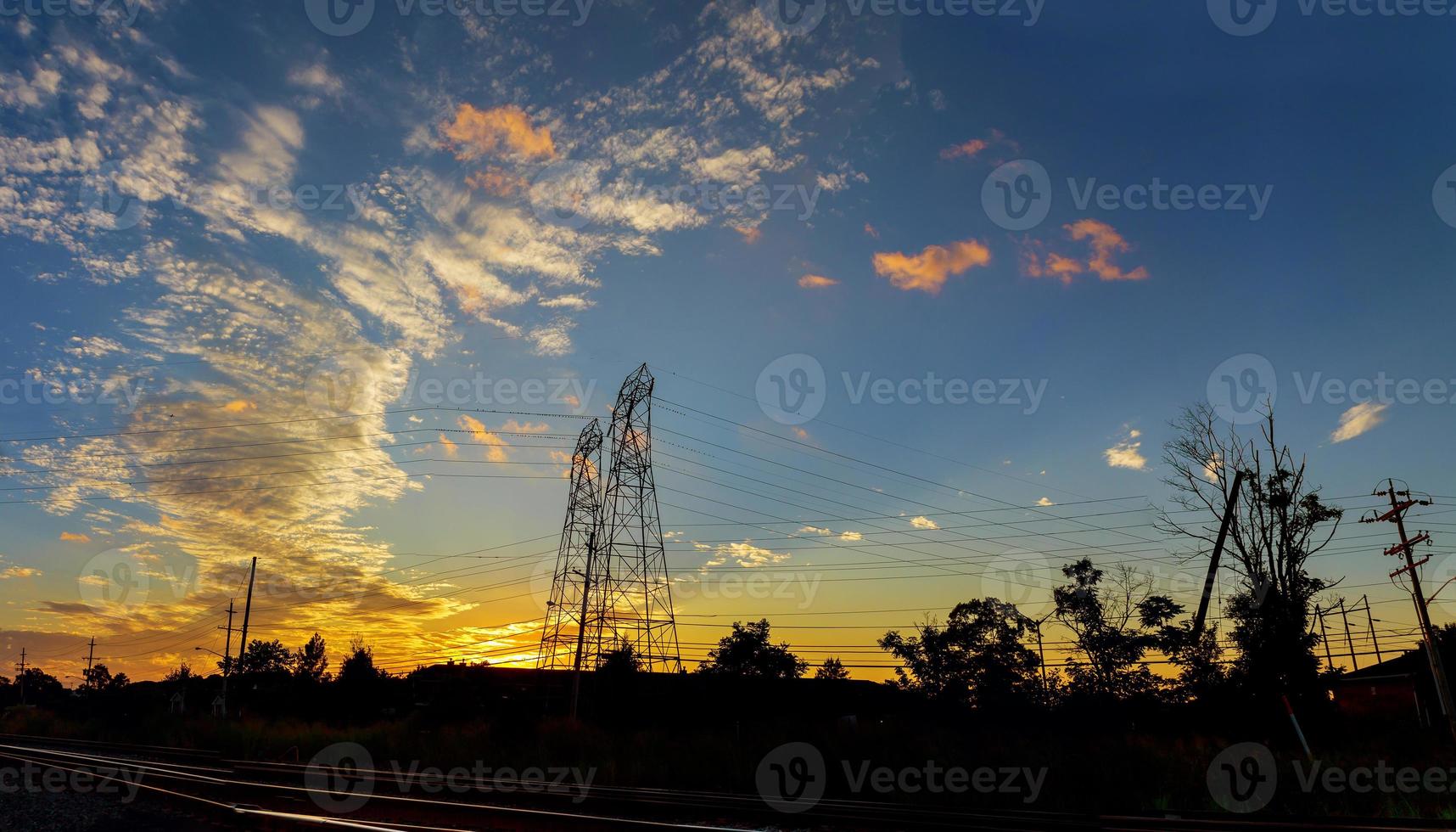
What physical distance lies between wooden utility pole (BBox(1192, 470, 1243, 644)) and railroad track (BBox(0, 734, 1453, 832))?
24379mm

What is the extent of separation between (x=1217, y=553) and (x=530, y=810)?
36286 millimetres

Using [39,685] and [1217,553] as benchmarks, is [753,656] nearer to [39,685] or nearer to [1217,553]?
[1217,553]

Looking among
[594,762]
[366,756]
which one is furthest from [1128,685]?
[366,756]

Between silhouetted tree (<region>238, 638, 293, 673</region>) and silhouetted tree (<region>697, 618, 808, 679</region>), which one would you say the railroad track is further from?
silhouetted tree (<region>238, 638, 293, 673</region>)

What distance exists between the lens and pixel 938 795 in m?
17.6

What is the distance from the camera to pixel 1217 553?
37562mm

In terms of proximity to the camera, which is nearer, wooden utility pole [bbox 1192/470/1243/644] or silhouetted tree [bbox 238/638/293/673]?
wooden utility pole [bbox 1192/470/1243/644]

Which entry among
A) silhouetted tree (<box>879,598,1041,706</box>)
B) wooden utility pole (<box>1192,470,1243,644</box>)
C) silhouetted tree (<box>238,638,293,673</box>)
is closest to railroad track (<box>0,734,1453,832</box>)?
wooden utility pole (<box>1192,470,1243,644</box>)

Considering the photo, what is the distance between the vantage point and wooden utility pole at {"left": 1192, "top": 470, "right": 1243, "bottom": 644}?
35156 mm

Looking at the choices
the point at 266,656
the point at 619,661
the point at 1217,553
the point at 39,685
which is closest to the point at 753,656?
the point at 619,661

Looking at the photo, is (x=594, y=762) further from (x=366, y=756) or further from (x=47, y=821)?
(x=47, y=821)

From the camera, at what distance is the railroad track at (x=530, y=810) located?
1224 centimetres

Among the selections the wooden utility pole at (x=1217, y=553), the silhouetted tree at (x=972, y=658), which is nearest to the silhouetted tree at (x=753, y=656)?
the silhouetted tree at (x=972, y=658)

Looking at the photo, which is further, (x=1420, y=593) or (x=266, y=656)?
(x=266, y=656)
